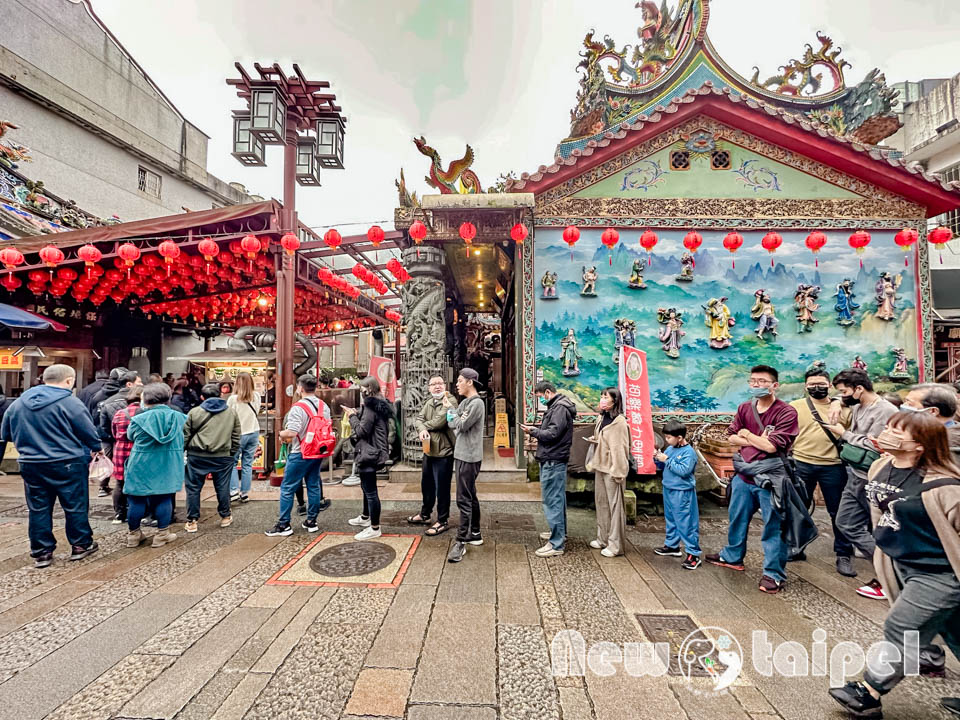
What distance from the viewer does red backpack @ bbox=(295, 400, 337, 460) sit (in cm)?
536

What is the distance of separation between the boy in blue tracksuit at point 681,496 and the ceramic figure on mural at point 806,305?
5.52 metres

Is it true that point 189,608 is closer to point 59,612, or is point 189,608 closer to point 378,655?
point 59,612

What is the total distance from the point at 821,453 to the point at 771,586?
1.65 meters

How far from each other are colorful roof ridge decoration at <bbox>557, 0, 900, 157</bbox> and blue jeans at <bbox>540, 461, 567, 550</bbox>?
6.98m

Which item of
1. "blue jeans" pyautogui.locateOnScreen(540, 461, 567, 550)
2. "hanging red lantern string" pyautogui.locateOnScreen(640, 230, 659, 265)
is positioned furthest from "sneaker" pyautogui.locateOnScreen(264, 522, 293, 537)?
"hanging red lantern string" pyautogui.locateOnScreen(640, 230, 659, 265)

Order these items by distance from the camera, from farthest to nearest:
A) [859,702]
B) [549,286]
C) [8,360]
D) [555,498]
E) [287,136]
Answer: [287,136], [8,360], [549,286], [555,498], [859,702]

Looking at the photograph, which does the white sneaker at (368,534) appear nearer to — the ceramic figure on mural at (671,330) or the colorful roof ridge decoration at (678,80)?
the ceramic figure on mural at (671,330)

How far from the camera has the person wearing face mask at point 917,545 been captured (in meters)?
2.39

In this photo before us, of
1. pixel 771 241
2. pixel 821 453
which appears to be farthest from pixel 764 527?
pixel 771 241

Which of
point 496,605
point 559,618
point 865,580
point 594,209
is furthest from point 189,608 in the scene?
point 594,209

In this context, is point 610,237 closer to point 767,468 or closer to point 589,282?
point 589,282

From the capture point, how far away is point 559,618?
3.60 m

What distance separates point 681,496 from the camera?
4.76m

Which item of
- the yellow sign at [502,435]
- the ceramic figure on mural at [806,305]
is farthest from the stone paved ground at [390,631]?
the ceramic figure on mural at [806,305]
